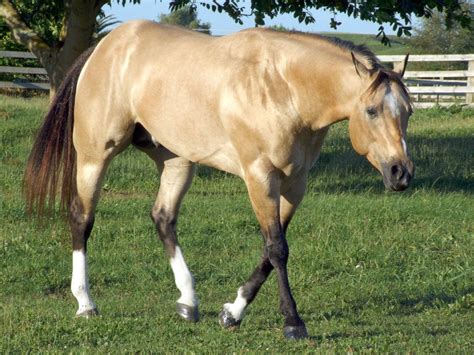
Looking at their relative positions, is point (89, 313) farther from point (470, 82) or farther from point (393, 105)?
point (470, 82)

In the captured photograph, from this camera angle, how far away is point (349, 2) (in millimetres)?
12688

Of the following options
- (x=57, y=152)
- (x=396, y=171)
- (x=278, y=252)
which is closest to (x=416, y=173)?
(x=57, y=152)

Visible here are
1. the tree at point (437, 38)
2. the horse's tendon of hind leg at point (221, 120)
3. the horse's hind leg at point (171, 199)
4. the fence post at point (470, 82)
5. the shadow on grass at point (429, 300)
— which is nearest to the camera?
the horse's tendon of hind leg at point (221, 120)

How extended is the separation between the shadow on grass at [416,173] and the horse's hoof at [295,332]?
738 cm

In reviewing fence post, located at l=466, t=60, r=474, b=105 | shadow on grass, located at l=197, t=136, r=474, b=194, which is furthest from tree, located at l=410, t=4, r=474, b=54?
shadow on grass, located at l=197, t=136, r=474, b=194

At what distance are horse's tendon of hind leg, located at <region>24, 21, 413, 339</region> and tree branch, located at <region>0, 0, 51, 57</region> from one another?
710cm

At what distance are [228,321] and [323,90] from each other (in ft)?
5.63

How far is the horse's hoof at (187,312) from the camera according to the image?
707 cm


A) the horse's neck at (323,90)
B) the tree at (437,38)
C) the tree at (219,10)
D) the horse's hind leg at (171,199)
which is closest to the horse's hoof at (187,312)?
the horse's hind leg at (171,199)

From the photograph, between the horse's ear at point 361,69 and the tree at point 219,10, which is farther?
the tree at point 219,10

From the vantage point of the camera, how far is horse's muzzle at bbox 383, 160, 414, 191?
5.67 meters

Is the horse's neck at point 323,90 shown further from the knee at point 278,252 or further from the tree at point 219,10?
the tree at point 219,10

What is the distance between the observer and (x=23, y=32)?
15219 millimetres

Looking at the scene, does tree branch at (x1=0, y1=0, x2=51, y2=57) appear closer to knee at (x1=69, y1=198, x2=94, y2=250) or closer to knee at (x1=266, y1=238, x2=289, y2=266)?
knee at (x1=69, y1=198, x2=94, y2=250)
